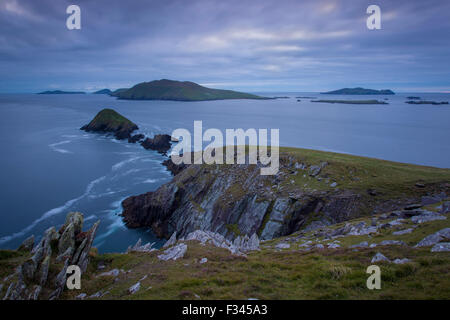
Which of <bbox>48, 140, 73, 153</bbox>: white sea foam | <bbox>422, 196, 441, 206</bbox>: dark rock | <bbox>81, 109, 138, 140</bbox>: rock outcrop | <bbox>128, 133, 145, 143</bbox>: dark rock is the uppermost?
<bbox>81, 109, 138, 140</bbox>: rock outcrop

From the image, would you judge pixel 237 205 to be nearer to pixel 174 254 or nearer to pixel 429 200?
pixel 174 254

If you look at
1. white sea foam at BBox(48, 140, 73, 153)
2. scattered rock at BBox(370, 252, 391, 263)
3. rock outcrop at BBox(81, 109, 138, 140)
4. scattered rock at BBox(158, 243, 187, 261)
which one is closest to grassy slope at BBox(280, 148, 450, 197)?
scattered rock at BBox(370, 252, 391, 263)

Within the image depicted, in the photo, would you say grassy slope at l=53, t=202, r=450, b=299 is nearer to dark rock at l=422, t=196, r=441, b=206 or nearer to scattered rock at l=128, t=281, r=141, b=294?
scattered rock at l=128, t=281, r=141, b=294

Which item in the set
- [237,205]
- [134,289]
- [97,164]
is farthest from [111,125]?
[134,289]

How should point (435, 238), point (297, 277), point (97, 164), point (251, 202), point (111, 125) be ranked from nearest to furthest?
point (297, 277) → point (435, 238) → point (251, 202) → point (97, 164) → point (111, 125)

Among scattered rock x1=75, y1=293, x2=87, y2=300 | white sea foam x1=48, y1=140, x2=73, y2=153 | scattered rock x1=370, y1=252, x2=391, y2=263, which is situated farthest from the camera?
white sea foam x1=48, y1=140, x2=73, y2=153

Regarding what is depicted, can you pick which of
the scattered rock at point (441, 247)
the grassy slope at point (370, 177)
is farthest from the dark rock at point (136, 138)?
the scattered rock at point (441, 247)

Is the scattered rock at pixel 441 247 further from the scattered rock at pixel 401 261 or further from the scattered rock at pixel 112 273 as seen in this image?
the scattered rock at pixel 112 273

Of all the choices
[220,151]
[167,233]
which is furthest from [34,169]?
[220,151]
